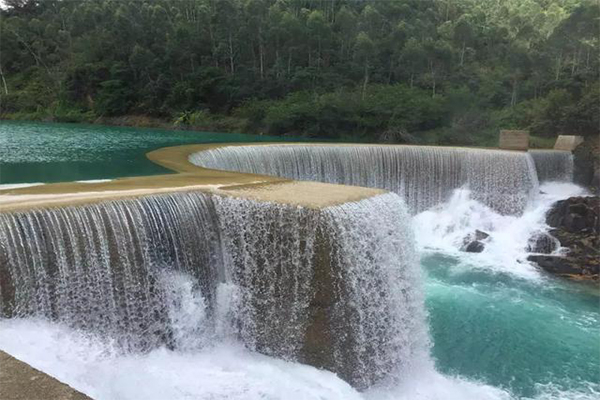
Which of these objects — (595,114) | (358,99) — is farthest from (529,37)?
(595,114)

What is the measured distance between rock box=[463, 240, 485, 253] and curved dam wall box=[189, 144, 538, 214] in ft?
6.64

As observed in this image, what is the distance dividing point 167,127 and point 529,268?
2401cm

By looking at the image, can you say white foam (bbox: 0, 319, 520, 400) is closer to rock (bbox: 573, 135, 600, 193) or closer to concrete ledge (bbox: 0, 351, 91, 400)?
concrete ledge (bbox: 0, 351, 91, 400)

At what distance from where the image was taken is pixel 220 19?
114 ft

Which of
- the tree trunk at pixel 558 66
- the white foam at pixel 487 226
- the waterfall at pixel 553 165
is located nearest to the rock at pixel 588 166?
the waterfall at pixel 553 165

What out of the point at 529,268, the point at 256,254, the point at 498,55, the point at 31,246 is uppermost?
the point at 498,55

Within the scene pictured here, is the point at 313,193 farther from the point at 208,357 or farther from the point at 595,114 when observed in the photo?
the point at 595,114

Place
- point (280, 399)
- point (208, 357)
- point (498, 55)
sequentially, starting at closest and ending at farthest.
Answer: point (280, 399), point (208, 357), point (498, 55)

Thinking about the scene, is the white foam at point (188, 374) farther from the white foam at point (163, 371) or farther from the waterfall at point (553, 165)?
the waterfall at point (553, 165)

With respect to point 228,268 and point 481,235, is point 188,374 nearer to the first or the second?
point 228,268

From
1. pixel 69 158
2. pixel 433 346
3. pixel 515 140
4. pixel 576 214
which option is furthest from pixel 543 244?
pixel 69 158

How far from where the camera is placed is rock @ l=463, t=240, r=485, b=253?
39.0ft

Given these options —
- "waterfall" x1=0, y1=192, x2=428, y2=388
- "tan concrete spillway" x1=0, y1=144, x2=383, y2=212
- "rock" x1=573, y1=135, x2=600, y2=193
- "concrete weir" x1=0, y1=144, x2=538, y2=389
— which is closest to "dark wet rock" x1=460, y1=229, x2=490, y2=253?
"rock" x1=573, y1=135, x2=600, y2=193

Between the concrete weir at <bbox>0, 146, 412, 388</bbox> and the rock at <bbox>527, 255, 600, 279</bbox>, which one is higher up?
the concrete weir at <bbox>0, 146, 412, 388</bbox>
